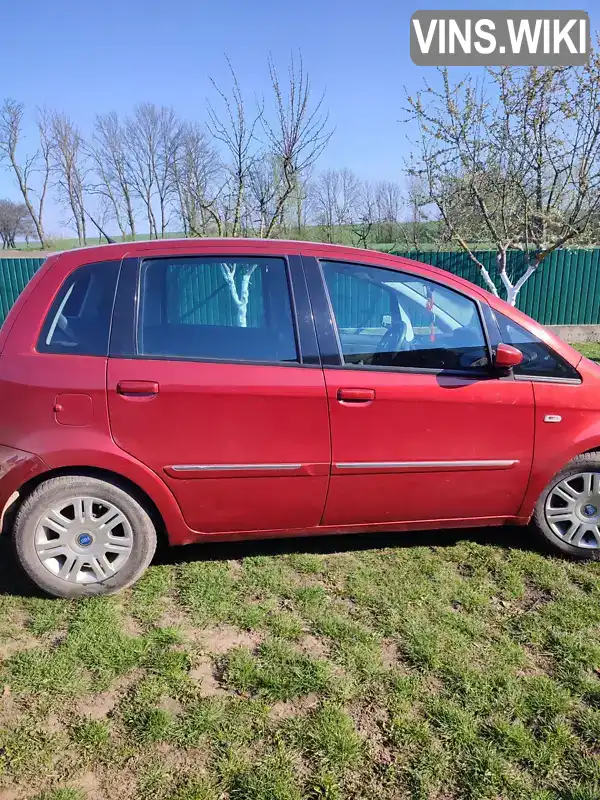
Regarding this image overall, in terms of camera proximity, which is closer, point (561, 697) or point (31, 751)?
point (31, 751)

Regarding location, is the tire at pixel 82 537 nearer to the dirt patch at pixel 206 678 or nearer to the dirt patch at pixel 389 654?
the dirt patch at pixel 206 678

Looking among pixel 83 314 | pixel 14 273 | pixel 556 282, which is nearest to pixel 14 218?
pixel 14 273

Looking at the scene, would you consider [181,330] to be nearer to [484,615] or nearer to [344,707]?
[344,707]

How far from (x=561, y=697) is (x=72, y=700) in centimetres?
201

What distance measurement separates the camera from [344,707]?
87.6 inches

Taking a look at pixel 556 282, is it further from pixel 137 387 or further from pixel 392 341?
pixel 137 387

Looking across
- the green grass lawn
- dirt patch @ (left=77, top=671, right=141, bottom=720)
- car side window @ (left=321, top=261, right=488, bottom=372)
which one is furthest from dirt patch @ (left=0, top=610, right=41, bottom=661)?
car side window @ (left=321, top=261, right=488, bottom=372)

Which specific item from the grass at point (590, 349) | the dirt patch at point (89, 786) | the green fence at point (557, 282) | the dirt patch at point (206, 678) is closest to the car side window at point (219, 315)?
the dirt patch at point (206, 678)

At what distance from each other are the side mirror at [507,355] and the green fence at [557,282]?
1089 centimetres

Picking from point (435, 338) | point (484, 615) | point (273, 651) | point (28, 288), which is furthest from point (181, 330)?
point (484, 615)

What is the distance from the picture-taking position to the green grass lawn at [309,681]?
1923 millimetres

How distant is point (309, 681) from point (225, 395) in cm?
136

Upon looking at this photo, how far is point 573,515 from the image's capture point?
10.9ft

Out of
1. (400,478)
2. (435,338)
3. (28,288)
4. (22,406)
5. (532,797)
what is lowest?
(532,797)
